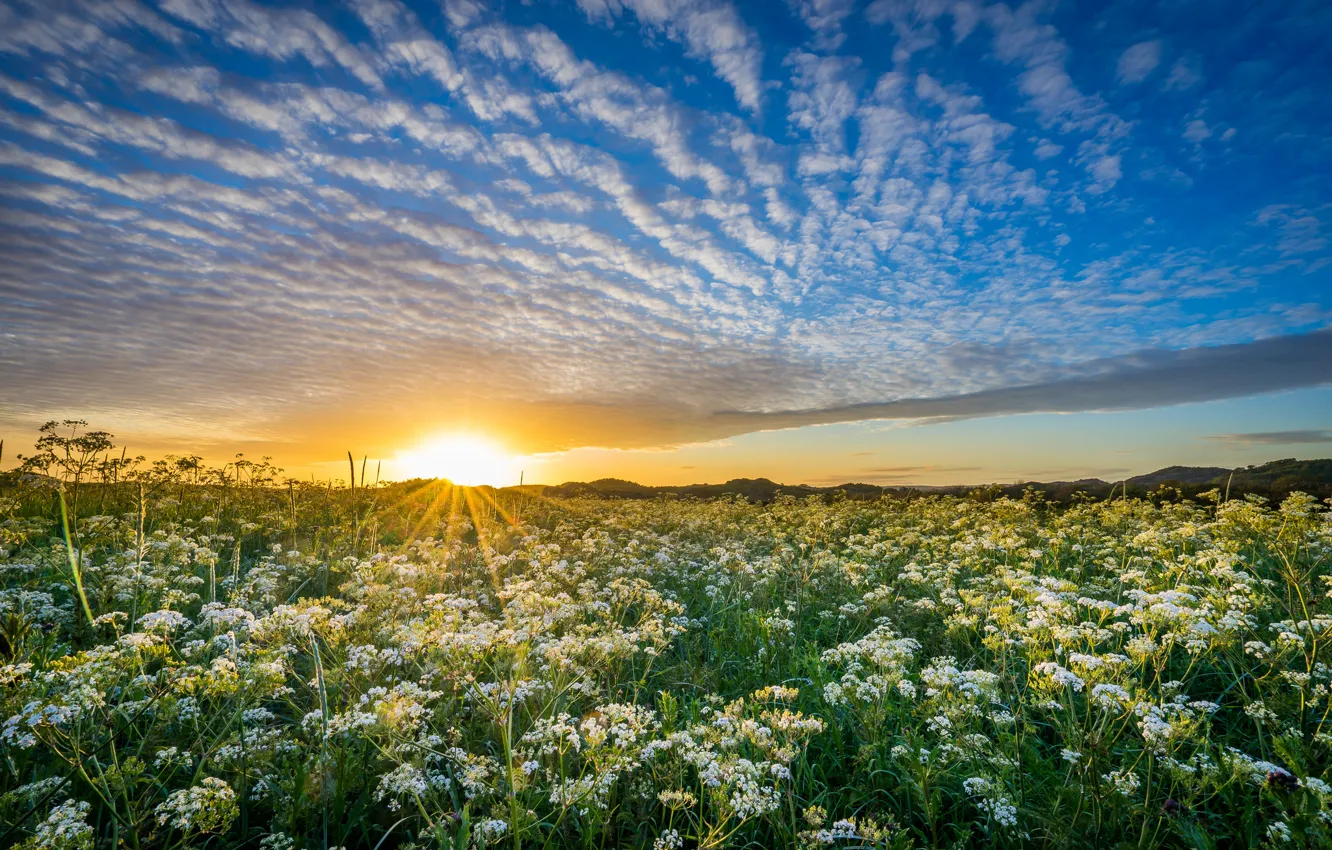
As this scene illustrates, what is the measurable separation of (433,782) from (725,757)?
208 cm

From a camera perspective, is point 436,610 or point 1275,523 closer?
point 436,610

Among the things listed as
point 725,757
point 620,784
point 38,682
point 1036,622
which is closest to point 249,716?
point 38,682

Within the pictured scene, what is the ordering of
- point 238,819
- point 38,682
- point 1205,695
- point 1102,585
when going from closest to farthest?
1. point 38,682
2. point 238,819
3. point 1205,695
4. point 1102,585

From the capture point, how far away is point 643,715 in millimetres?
4531

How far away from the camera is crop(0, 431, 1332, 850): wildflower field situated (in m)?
3.70

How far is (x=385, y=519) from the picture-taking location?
55.8 ft

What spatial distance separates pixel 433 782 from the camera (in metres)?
3.97

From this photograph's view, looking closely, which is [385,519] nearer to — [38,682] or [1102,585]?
[38,682]

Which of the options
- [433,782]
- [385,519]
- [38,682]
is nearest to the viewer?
[38,682]

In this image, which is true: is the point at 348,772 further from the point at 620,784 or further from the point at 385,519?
the point at 385,519


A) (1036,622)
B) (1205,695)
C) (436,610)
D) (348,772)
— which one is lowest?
(1205,695)

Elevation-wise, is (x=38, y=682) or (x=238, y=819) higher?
(x=38, y=682)

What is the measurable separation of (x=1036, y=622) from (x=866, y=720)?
184 cm

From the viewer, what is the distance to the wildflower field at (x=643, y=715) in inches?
146
